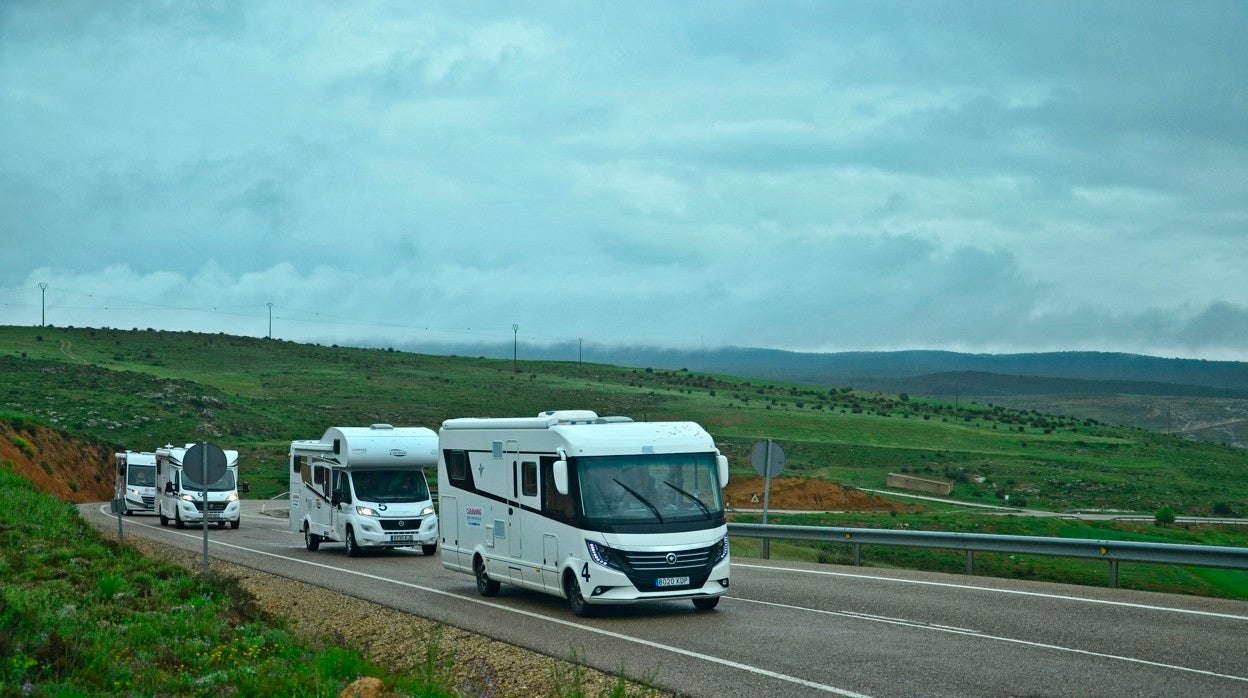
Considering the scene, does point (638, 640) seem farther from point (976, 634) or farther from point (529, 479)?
point (529, 479)

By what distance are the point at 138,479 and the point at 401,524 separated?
85.2 feet

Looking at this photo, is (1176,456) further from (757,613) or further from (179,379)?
(757,613)

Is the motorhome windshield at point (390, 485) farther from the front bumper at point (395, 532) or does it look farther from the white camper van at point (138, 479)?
the white camper van at point (138, 479)

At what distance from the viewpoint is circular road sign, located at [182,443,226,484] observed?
946 inches

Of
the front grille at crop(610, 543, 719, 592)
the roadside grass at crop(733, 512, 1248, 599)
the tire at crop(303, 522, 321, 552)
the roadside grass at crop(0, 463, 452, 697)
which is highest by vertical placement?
the front grille at crop(610, 543, 719, 592)

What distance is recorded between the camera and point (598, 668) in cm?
1369

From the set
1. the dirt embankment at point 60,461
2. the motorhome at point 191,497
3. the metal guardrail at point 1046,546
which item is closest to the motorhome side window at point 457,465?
the metal guardrail at point 1046,546

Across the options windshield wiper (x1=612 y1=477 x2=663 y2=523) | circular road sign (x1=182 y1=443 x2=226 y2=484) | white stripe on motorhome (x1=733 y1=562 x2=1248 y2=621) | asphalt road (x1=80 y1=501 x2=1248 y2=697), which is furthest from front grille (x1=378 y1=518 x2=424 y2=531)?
windshield wiper (x1=612 y1=477 x2=663 y2=523)

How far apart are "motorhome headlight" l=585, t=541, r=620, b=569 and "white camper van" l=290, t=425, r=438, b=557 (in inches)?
510

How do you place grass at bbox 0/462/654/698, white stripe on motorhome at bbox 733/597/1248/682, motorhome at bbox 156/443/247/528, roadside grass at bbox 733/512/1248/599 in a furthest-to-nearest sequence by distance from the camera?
motorhome at bbox 156/443/247/528, roadside grass at bbox 733/512/1248/599, white stripe on motorhome at bbox 733/597/1248/682, grass at bbox 0/462/654/698

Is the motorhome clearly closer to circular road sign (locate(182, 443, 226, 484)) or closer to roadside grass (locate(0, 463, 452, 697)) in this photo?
circular road sign (locate(182, 443, 226, 484))

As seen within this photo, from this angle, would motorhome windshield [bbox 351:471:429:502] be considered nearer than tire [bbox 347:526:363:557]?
No

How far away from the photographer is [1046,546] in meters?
21.7

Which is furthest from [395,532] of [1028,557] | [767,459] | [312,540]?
[1028,557]
